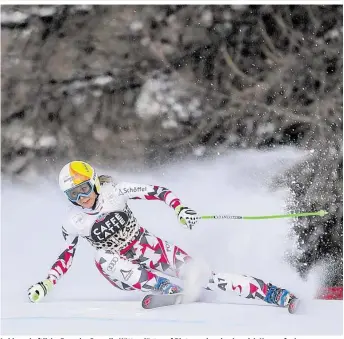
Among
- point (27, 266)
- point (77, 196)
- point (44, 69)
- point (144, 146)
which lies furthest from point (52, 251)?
point (44, 69)

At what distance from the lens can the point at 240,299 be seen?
3.96m

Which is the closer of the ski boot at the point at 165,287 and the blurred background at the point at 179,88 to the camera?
the ski boot at the point at 165,287

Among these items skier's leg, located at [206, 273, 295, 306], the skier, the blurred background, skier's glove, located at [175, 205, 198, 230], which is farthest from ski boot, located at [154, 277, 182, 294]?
the blurred background

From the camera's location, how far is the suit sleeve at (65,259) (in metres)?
3.89

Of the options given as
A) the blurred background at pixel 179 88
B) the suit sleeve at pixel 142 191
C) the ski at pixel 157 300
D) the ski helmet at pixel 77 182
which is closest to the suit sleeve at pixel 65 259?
the ski helmet at pixel 77 182

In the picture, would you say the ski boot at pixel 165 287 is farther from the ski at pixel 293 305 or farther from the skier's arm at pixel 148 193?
the ski at pixel 293 305

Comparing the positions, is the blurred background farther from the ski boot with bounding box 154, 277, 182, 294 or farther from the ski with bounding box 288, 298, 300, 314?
the ski boot with bounding box 154, 277, 182, 294

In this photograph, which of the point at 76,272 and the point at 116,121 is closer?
the point at 76,272

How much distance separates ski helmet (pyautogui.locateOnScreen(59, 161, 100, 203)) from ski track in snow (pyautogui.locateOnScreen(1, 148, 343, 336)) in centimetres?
33

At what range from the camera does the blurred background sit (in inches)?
191

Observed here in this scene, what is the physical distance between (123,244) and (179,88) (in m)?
1.40

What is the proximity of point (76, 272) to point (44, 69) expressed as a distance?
5.06 ft

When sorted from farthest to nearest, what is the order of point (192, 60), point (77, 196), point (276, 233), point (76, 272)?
point (192, 60)
point (276, 233)
point (76, 272)
point (77, 196)

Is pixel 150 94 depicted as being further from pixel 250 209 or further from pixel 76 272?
pixel 76 272
